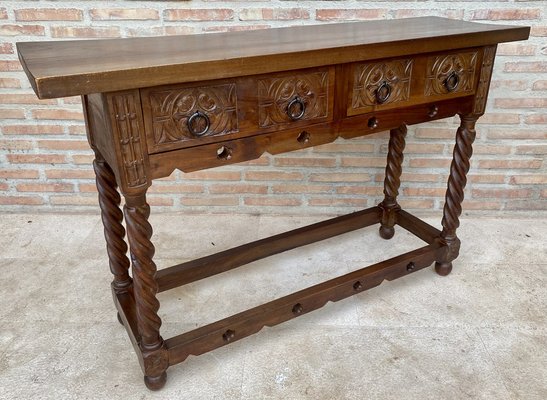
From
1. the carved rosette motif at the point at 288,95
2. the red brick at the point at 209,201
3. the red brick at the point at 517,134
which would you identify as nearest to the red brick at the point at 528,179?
the red brick at the point at 517,134

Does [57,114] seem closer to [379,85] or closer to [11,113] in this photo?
[11,113]

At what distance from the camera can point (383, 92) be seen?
1.76 meters

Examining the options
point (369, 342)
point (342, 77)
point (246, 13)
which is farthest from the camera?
point (246, 13)

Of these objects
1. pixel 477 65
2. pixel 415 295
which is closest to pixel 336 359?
pixel 415 295

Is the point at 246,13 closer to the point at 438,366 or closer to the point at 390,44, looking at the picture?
the point at 390,44

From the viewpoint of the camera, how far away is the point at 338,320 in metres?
2.08

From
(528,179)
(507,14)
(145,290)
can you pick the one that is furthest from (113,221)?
(528,179)

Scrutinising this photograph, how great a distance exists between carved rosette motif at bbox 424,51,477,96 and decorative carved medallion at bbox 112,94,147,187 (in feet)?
3.53

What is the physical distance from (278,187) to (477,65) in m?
1.27

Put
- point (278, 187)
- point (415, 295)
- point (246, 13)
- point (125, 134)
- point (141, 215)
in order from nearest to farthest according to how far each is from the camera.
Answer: point (125, 134), point (141, 215), point (415, 295), point (246, 13), point (278, 187)

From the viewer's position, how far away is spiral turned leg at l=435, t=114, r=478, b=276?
2.12 metres

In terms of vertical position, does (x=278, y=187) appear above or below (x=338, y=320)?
above

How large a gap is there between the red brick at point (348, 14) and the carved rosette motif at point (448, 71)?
72 centimetres

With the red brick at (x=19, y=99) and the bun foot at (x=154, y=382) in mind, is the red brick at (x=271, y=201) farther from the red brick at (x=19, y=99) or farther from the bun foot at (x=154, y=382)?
the bun foot at (x=154, y=382)
